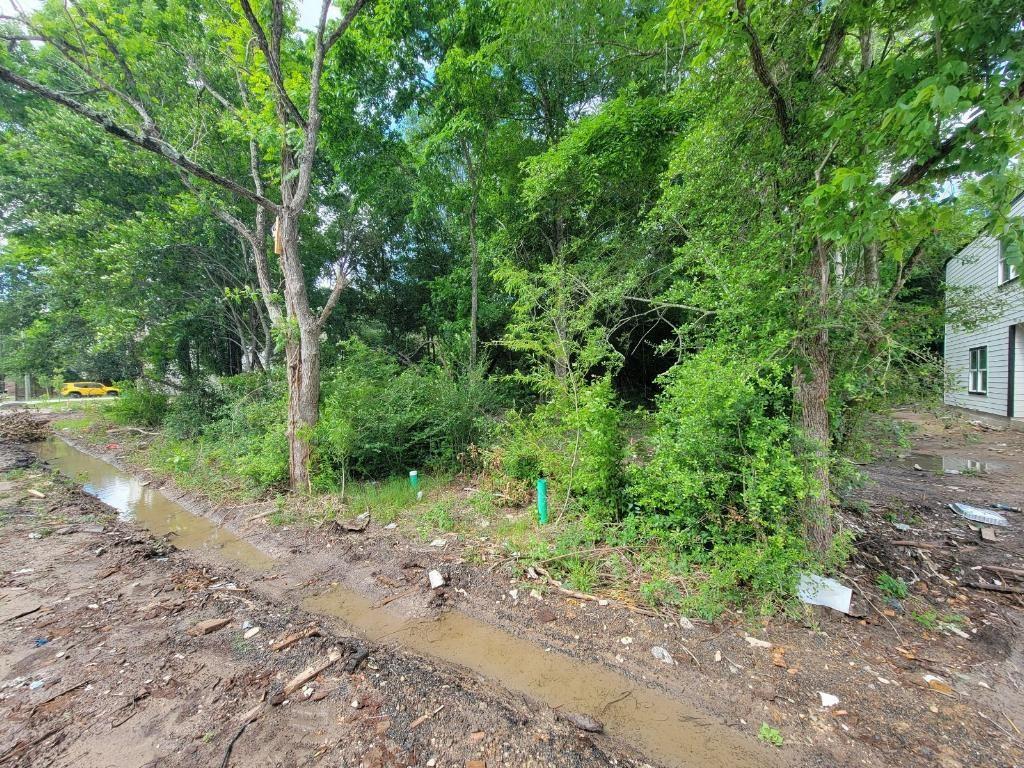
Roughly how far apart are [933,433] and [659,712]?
1048cm

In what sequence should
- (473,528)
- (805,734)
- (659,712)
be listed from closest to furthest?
(805,734)
(659,712)
(473,528)

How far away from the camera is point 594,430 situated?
12.5 ft

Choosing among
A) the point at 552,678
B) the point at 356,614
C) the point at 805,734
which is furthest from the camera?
the point at 356,614

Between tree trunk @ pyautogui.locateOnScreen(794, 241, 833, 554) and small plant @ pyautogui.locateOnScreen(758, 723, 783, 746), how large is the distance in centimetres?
139

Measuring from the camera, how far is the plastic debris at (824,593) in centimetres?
265

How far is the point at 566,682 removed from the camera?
7.61 feet

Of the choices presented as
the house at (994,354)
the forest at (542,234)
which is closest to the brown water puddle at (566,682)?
the forest at (542,234)

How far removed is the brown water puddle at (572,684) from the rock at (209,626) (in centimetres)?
54

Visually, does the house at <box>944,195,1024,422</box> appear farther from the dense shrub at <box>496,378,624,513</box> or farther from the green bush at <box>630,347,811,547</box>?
the dense shrub at <box>496,378,624,513</box>

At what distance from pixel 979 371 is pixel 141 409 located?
77.6 feet

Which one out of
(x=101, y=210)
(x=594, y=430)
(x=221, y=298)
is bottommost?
(x=594, y=430)

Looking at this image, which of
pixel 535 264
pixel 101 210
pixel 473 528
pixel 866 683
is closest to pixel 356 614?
pixel 473 528

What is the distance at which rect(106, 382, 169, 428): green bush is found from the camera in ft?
37.1

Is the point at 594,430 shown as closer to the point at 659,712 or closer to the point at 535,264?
the point at 659,712
